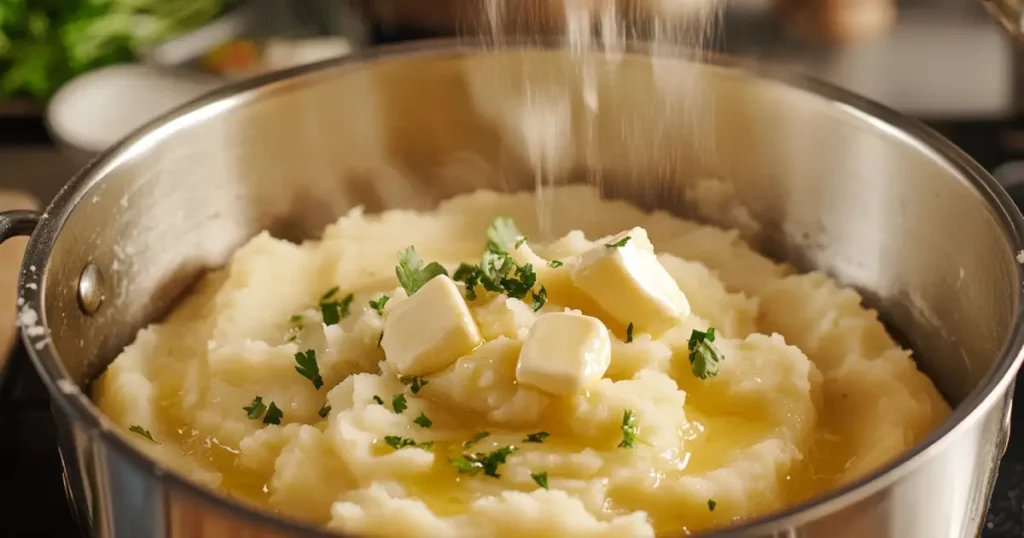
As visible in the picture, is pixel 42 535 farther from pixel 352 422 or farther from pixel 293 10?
pixel 293 10

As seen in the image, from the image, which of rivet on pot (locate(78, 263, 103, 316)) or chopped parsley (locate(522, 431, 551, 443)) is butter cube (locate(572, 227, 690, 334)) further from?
rivet on pot (locate(78, 263, 103, 316))

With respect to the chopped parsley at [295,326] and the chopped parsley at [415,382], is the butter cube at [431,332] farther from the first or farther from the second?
the chopped parsley at [295,326]

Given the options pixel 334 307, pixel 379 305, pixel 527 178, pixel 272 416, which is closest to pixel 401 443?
pixel 272 416

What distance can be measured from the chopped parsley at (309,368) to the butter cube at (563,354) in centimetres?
44

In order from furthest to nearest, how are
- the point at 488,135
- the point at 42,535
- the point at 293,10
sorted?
the point at 293,10, the point at 488,135, the point at 42,535

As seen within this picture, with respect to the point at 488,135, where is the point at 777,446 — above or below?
below

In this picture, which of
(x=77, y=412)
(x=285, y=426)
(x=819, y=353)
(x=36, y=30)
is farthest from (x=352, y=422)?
(x=36, y=30)

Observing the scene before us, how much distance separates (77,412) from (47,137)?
3.03 m

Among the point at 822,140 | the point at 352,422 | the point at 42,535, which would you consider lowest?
the point at 42,535

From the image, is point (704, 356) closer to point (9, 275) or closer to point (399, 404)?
point (399, 404)

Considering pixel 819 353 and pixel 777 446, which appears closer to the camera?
pixel 777 446

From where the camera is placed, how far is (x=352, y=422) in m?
1.97

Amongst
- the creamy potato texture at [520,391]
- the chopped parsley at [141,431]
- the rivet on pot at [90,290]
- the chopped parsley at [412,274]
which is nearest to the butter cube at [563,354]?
the creamy potato texture at [520,391]

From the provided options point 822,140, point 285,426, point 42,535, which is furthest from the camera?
point 822,140
